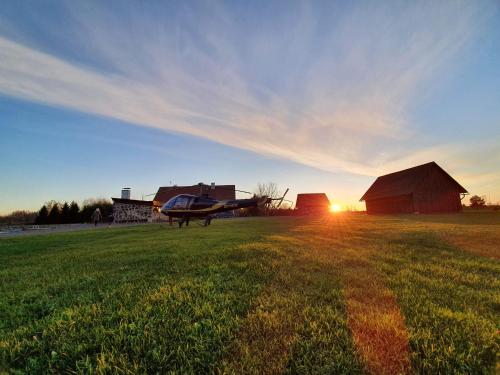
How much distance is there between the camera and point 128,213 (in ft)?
128

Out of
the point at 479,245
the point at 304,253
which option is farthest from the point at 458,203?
the point at 304,253

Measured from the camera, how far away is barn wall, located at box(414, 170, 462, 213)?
34938mm

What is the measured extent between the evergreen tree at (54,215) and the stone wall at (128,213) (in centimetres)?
988

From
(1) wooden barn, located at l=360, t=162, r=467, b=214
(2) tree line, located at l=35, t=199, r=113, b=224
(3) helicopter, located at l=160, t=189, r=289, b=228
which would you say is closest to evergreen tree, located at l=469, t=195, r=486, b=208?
(1) wooden barn, located at l=360, t=162, r=467, b=214

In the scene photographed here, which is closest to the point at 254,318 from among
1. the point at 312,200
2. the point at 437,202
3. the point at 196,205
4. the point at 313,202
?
the point at 196,205

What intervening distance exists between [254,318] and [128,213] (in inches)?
1620

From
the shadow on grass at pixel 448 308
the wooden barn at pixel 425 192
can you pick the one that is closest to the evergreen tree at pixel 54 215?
the shadow on grass at pixel 448 308

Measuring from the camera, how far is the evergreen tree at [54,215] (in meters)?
40.5

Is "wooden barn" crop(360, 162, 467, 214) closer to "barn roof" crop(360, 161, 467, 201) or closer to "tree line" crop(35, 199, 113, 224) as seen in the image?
"barn roof" crop(360, 161, 467, 201)

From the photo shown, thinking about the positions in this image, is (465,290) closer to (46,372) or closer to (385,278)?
(385,278)

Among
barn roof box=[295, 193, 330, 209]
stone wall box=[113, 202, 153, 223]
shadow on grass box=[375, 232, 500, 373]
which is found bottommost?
shadow on grass box=[375, 232, 500, 373]

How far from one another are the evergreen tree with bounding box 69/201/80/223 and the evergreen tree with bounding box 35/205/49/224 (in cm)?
332

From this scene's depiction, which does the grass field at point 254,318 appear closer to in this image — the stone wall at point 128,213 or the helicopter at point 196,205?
the helicopter at point 196,205

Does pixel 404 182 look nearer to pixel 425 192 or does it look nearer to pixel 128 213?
pixel 425 192
